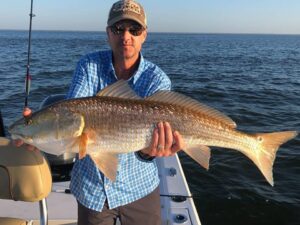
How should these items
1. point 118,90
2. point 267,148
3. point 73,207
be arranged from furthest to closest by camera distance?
1. point 73,207
2. point 267,148
3. point 118,90

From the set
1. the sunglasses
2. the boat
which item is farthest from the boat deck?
the sunglasses

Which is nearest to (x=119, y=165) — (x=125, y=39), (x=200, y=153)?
(x=200, y=153)

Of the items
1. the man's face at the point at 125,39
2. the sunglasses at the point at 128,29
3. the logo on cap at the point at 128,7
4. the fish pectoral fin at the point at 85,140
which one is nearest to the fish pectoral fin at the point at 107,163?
the fish pectoral fin at the point at 85,140

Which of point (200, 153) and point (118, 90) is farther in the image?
point (200, 153)

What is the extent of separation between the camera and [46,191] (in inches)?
135

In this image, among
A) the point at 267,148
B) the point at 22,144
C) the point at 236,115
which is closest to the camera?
the point at 22,144

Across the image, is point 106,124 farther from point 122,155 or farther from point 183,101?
point 183,101

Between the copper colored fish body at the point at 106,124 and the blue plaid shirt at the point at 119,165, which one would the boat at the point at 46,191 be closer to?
the copper colored fish body at the point at 106,124

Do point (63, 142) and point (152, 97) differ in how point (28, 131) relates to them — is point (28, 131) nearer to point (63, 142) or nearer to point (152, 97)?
point (63, 142)

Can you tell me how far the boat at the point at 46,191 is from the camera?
3354 mm

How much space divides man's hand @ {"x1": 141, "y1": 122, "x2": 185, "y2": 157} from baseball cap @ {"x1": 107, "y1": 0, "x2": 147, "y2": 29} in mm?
970

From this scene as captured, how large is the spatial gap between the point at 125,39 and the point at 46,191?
4.77 feet

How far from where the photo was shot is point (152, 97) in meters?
3.38

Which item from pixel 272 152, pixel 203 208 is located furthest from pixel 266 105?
pixel 272 152
